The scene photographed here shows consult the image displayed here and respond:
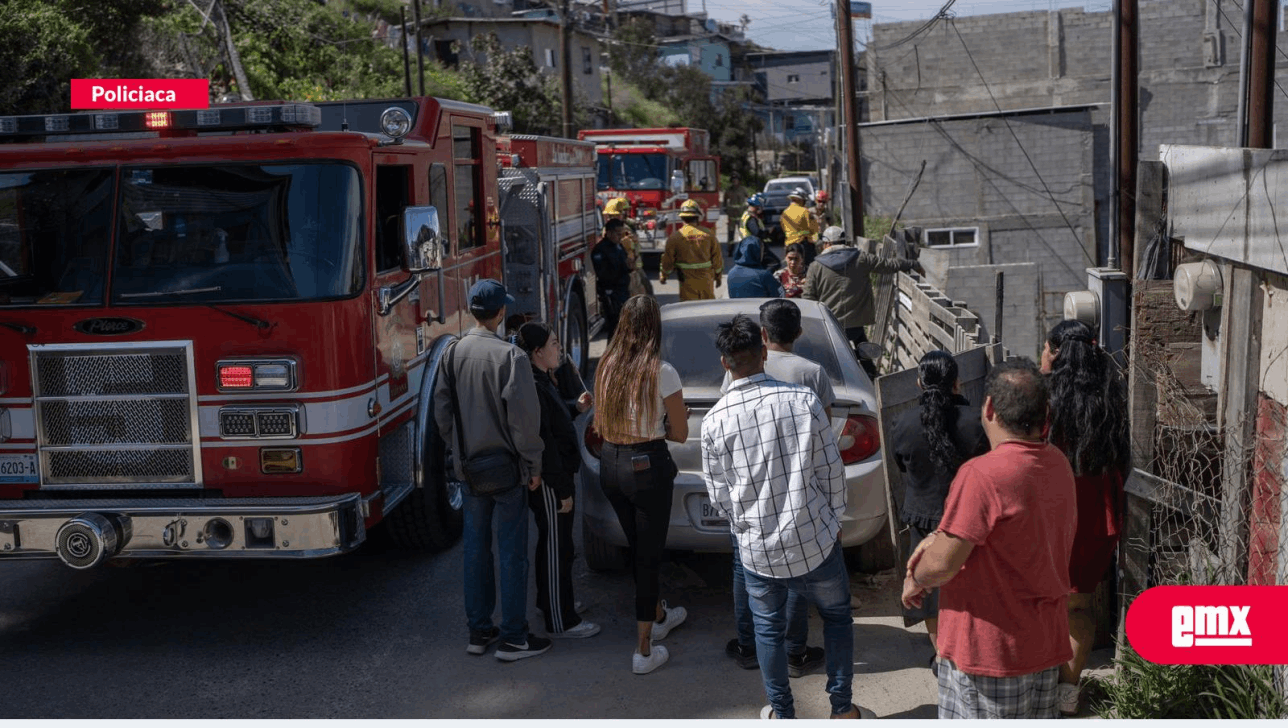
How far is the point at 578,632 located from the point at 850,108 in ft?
55.3

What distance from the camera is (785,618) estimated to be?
4719mm

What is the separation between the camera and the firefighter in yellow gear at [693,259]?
42.9 ft

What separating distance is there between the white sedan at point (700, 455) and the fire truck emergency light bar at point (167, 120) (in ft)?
7.40

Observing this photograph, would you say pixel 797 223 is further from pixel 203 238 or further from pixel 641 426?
pixel 641 426

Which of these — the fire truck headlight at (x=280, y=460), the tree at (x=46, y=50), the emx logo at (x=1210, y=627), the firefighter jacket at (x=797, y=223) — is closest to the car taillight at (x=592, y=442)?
the fire truck headlight at (x=280, y=460)

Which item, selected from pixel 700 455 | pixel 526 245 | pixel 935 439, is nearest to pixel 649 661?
pixel 700 455

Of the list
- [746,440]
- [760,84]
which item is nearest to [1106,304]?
[746,440]

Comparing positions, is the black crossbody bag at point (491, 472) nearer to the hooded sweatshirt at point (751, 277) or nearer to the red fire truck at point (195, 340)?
the red fire truck at point (195, 340)

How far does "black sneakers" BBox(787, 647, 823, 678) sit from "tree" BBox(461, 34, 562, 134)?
124 feet

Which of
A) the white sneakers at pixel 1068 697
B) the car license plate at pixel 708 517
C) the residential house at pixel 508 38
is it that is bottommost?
the white sneakers at pixel 1068 697

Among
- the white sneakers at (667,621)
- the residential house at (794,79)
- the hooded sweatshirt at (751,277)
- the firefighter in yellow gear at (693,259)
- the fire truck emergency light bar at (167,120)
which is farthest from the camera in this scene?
the residential house at (794,79)

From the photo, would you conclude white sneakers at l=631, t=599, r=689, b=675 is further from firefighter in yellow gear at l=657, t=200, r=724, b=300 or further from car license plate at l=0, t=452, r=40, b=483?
firefighter in yellow gear at l=657, t=200, r=724, b=300

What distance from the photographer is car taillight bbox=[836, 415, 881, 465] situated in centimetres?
624

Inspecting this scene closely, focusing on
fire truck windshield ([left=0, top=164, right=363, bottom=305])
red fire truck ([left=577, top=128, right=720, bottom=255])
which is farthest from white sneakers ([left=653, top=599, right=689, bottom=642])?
red fire truck ([left=577, top=128, right=720, bottom=255])
